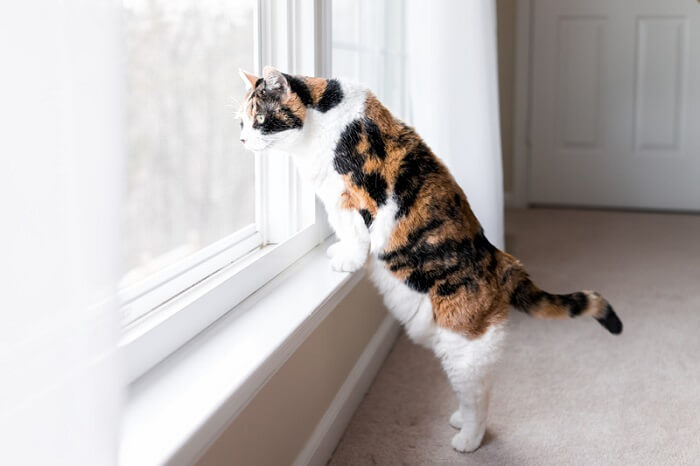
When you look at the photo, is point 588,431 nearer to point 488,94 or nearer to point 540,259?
point 488,94

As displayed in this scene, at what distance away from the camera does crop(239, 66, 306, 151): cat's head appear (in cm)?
124

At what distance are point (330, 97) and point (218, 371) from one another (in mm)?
520

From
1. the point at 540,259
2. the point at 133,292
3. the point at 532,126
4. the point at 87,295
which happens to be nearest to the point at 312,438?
the point at 133,292

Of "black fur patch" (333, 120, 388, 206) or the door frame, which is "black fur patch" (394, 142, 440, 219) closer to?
"black fur patch" (333, 120, 388, 206)

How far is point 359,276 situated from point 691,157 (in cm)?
288

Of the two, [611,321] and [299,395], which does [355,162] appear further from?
[611,321]

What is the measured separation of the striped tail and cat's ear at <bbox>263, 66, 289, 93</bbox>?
565 mm

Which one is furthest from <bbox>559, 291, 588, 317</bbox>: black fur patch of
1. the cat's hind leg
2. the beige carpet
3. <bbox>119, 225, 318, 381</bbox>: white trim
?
<bbox>119, 225, 318, 381</bbox>: white trim

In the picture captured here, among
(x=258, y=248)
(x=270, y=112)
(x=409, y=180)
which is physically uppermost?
(x=270, y=112)

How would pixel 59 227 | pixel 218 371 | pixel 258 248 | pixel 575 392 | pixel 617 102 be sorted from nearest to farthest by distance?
pixel 59 227
pixel 218 371
pixel 258 248
pixel 575 392
pixel 617 102

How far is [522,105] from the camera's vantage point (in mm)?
4145

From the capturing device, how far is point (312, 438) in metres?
1.50

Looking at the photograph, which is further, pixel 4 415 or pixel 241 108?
pixel 241 108

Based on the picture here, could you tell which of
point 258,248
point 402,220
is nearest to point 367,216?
point 402,220
